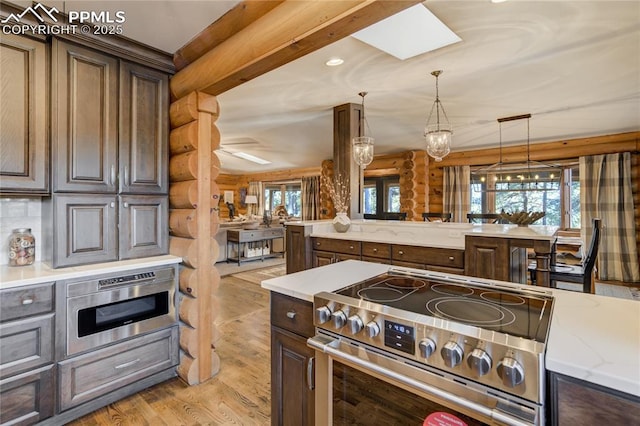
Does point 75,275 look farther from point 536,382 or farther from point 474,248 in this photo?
point 474,248

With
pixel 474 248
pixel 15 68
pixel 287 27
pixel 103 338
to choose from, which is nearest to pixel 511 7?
pixel 287 27

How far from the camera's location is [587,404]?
2.52 feet

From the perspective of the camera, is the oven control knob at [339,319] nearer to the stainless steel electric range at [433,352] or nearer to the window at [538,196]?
the stainless steel electric range at [433,352]

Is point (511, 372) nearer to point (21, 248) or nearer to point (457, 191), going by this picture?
point (21, 248)

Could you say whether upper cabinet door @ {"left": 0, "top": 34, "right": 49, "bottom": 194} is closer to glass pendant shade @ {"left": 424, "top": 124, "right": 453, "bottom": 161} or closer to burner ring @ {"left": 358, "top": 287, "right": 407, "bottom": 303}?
burner ring @ {"left": 358, "top": 287, "right": 407, "bottom": 303}

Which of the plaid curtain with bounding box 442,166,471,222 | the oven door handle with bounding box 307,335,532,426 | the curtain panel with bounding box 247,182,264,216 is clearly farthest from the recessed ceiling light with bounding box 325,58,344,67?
the curtain panel with bounding box 247,182,264,216

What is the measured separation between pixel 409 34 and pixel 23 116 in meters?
2.55

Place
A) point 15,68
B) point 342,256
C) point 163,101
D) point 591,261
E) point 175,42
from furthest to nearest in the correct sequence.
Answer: point 342,256, point 591,261, point 163,101, point 175,42, point 15,68

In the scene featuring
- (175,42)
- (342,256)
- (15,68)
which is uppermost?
(175,42)

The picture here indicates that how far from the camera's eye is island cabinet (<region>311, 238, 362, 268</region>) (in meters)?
3.47

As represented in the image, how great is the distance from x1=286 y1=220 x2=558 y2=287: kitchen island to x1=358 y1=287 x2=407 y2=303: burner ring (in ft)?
5.35

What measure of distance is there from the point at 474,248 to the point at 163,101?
9.30ft

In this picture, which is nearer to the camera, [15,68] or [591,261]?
[15,68]

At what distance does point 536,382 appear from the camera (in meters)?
0.81
